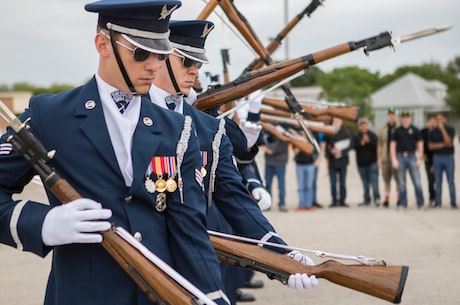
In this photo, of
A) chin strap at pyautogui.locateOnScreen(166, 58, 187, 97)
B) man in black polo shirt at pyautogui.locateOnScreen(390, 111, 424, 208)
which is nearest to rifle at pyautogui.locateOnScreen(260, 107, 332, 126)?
chin strap at pyautogui.locateOnScreen(166, 58, 187, 97)

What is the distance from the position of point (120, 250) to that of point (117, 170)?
288 millimetres

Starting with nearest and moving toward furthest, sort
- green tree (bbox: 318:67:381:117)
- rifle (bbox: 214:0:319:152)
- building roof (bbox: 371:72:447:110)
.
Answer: rifle (bbox: 214:0:319:152) → green tree (bbox: 318:67:381:117) → building roof (bbox: 371:72:447:110)

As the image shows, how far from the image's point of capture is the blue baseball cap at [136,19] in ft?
9.31

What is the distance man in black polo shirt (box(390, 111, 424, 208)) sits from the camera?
14.8 meters

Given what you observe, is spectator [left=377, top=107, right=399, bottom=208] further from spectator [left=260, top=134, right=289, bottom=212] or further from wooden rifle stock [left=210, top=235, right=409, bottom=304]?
wooden rifle stock [left=210, top=235, right=409, bottom=304]

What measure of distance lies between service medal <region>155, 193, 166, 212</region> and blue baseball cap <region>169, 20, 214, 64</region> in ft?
5.37

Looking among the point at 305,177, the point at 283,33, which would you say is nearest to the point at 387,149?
the point at 305,177

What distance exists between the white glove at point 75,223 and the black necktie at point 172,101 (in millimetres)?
1541

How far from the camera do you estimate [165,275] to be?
2686mm

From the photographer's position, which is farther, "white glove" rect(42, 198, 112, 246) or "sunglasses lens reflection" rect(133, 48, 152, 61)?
"sunglasses lens reflection" rect(133, 48, 152, 61)

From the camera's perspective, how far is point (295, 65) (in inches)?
225

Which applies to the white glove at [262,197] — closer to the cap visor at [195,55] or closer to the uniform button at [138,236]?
the cap visor at [195,55]

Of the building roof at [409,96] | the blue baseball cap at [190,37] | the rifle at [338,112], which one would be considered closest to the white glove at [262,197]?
the blue baseball cap at [190,37]

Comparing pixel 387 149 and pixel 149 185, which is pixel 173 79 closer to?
pixel 149 185
